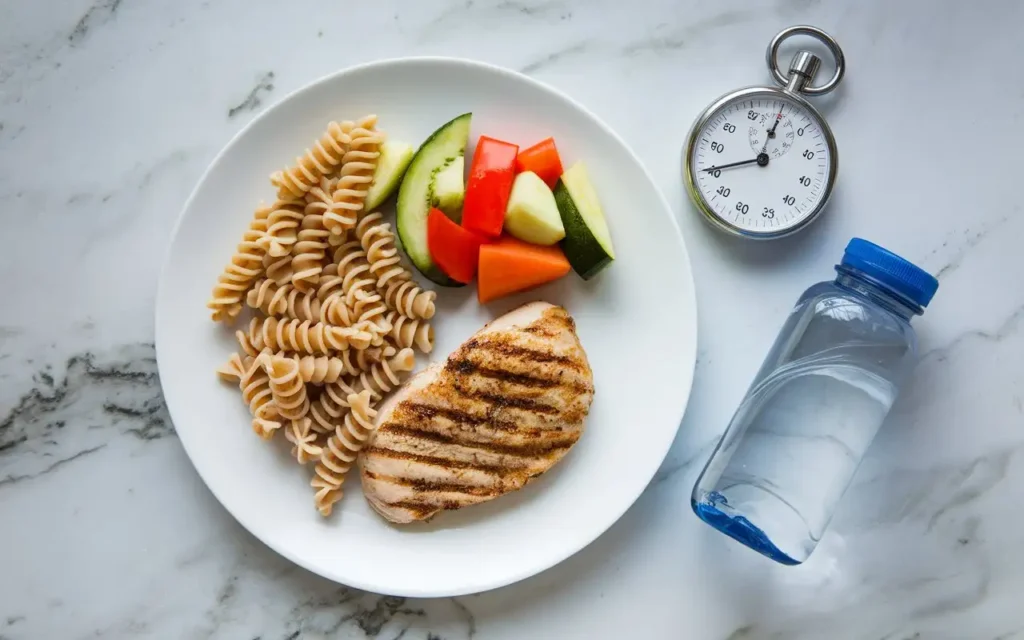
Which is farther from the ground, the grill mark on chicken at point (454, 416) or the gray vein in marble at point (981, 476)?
the gray vein in marble at point (981, 476)

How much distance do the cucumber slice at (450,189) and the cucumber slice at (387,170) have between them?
126 mm

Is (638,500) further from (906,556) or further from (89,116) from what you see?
(89,116)

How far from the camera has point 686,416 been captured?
307cm

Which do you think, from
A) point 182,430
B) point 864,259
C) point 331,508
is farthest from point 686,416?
point 182,430

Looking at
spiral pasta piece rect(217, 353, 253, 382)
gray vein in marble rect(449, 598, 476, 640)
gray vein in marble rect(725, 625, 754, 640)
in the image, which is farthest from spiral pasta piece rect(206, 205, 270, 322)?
gray vein in marble rect(725, 625, 754, 640)

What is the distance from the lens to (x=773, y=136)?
9.53 feet

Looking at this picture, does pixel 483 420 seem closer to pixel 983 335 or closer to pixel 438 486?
pixel 438 486

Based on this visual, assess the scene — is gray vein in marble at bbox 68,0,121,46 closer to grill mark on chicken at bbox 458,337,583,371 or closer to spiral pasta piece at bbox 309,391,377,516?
spiral pasta piece at bbox 309,391,377,516

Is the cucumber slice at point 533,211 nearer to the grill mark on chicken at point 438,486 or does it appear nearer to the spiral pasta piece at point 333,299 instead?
the spiral pasta piece at point 333,299

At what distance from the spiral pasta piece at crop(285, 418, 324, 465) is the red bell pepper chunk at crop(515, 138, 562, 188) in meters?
1.16

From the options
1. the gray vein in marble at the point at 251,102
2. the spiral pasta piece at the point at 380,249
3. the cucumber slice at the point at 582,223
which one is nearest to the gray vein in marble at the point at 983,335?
the cucumber slice at the point at 582,223

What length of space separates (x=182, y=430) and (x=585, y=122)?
1.77 metres

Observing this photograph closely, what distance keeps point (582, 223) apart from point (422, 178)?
58cm

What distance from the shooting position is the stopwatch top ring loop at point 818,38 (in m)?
2.94
